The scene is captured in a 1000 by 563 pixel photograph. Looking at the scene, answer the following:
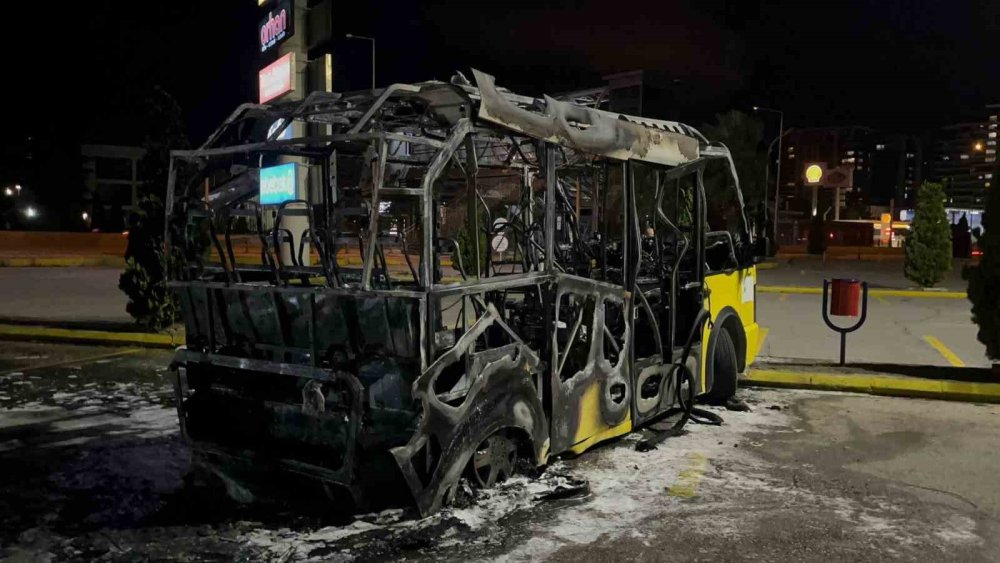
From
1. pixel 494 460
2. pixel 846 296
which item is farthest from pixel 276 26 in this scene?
pixel 494 460

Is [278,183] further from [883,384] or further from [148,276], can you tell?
[883,384]

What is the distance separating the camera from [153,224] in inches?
453

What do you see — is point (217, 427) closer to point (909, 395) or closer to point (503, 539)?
point (503, 539)

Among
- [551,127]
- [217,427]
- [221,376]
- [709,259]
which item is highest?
[551,127]

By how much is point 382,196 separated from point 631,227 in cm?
229

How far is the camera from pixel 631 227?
586 cm

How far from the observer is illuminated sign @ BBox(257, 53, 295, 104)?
1961 cm

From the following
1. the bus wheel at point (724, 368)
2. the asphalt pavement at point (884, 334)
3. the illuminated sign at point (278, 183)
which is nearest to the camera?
the illuminated sign at point (278, 183)

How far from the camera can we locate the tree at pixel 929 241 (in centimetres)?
2067

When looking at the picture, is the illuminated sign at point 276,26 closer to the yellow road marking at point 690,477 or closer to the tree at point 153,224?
the tree at point 153,224

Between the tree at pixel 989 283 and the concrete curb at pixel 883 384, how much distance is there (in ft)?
1.76

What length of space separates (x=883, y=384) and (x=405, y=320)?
6.21 m

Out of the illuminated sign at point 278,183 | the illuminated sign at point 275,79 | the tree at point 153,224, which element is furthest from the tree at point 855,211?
the illuminated sign at point 278,183

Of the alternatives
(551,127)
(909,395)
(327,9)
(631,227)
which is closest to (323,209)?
(551,127)
